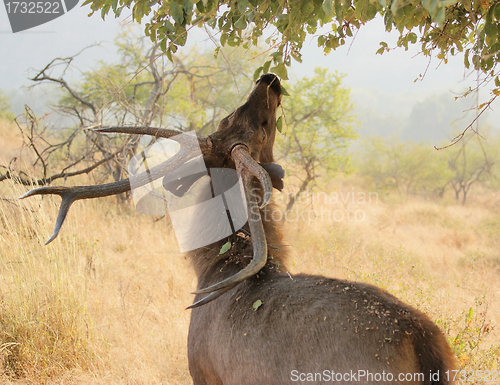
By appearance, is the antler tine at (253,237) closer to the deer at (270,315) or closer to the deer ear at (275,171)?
the deer at (270,315)

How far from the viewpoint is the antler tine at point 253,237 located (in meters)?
1.35

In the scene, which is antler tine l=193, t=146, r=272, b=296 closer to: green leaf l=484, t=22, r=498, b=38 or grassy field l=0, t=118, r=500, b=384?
grassy field l=0, t=118, r=500, b=384

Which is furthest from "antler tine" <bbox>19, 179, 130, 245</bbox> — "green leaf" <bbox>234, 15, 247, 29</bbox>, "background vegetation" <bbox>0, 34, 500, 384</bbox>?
"green leaf" <bbox>234, 15, 247, 29</bbox>

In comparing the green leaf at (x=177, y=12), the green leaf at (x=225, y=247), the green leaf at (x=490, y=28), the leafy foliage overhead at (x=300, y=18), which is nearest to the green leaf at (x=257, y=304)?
the green leaf at (x=225, y=247)

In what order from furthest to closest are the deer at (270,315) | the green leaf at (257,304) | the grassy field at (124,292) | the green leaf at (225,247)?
the grassy field at (124,292) → the green leaf at (225,247) → the green leaf at (257,304) → the deer at (270,315)

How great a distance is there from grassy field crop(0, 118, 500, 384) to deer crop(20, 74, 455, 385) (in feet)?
1.96

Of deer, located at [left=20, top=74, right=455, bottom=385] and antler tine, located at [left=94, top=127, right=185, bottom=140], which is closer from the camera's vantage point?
deer, located at [left=20, top=74, right=455, bottom=385]

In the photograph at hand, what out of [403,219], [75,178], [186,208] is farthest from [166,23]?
[403,219]

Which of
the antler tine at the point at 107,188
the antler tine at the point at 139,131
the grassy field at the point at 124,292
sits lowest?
the grassy field at the point at 124,292

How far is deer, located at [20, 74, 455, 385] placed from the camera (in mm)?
1312

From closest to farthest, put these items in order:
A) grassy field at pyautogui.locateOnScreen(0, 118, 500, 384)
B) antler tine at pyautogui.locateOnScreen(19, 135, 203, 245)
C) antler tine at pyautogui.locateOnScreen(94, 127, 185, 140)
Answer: antler tine at pyautogui.locateOnScreen(19, 135, 203, 245) < antler tine at pyautogui.locateOnScreen(94, 127, 185, 140) < grassy field at pyautogui.locateOnScreen(0, 118, 500, 384)

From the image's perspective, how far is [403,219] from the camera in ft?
34.0

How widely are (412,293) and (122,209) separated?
5.73 m

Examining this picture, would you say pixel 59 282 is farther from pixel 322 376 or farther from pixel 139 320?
pixel 322 376
